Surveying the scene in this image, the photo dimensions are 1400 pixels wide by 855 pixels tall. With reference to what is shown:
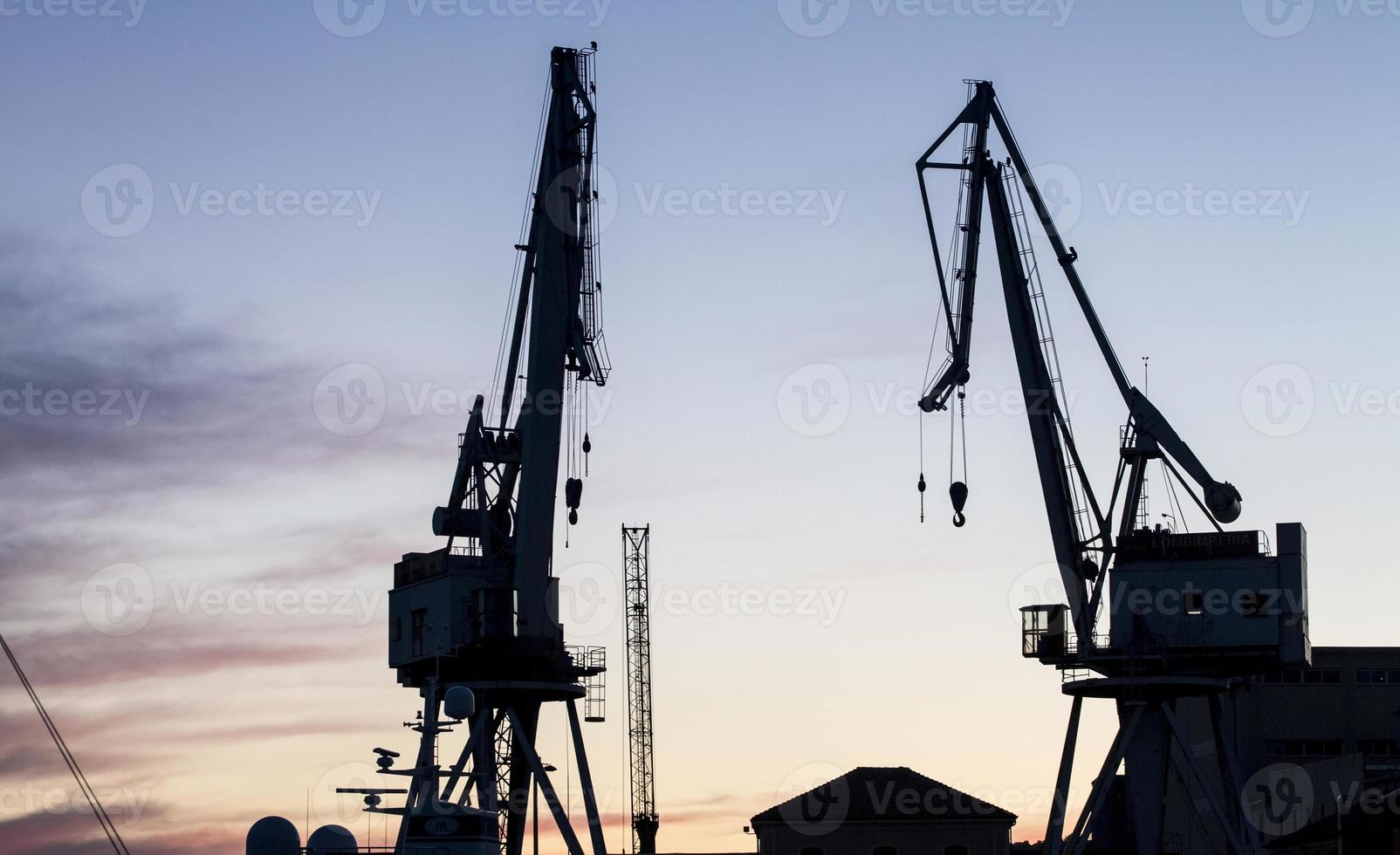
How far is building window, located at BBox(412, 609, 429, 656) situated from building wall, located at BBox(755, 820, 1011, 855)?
25648 mm

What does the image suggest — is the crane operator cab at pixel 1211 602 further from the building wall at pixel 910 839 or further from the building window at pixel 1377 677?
the building window at pixel 1377 677

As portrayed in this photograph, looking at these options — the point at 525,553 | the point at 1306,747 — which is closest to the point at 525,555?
the point at 525,553

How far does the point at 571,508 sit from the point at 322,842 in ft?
71.0

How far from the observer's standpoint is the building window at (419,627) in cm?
7194

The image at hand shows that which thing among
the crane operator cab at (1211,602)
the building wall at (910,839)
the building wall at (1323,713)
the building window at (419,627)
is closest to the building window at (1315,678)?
the building wall at (1323,713)

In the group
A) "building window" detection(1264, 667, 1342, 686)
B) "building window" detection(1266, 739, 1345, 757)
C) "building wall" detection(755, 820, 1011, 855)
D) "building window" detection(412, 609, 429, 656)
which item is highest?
"building window" detection(412, 609, 429, 656)

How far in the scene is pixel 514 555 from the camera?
2822 inches

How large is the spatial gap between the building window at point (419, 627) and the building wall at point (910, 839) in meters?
25.6

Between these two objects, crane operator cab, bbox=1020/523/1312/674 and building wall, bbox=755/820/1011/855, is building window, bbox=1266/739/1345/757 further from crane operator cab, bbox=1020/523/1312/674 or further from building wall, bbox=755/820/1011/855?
crane operator cab, bbox=1020/523/1312/674

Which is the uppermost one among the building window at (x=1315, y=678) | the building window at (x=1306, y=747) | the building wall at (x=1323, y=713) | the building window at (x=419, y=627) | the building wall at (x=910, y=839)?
the building window at (x=419, y=627)

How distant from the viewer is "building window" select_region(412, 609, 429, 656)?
236 ft

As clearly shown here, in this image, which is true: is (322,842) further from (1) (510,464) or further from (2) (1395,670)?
(2) (1395,670)

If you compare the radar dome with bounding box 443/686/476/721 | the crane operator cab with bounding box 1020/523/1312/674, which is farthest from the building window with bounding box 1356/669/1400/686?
the radar dome with bounding box 443/686/476/721

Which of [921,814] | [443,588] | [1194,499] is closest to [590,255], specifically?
[443,588]
